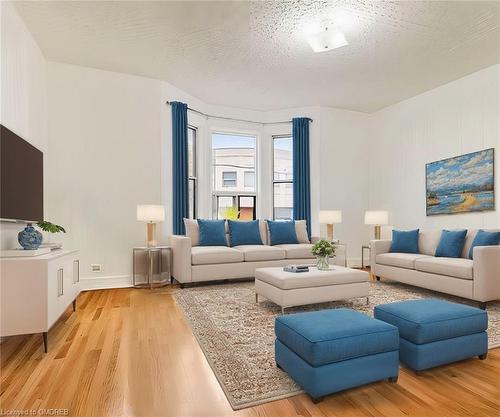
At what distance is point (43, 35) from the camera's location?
374 centimetres

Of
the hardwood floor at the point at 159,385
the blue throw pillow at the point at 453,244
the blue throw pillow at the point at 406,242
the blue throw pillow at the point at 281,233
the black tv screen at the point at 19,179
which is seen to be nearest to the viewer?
the hardwood floor at the point at 159,385

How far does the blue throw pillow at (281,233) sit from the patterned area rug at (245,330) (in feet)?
3.26

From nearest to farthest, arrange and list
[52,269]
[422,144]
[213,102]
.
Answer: [52,269], [422,144], [213,102]

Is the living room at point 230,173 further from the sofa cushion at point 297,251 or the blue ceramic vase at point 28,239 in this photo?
Answer: the blue ceramic vase at point 28,239

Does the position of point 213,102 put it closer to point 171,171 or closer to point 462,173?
point 171,171

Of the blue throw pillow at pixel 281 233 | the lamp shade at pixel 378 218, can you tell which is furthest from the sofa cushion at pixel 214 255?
the lamp shade at pixel 378 218

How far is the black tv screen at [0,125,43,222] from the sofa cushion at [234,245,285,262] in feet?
8.71

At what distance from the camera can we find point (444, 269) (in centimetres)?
375

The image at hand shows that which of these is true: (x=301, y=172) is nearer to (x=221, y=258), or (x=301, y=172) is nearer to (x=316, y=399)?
(x=221, y=258)

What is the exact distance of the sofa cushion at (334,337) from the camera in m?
1.66

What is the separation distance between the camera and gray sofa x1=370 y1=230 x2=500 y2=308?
3383 mm

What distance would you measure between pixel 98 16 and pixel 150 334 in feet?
10.7

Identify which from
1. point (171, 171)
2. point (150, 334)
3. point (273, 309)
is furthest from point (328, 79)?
point (150, 334)

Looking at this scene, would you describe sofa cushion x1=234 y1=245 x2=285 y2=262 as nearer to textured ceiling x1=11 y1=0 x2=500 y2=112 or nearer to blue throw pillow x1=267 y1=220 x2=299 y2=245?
blue throw pillow x1=267 y1=220 x2=299 y2=245
